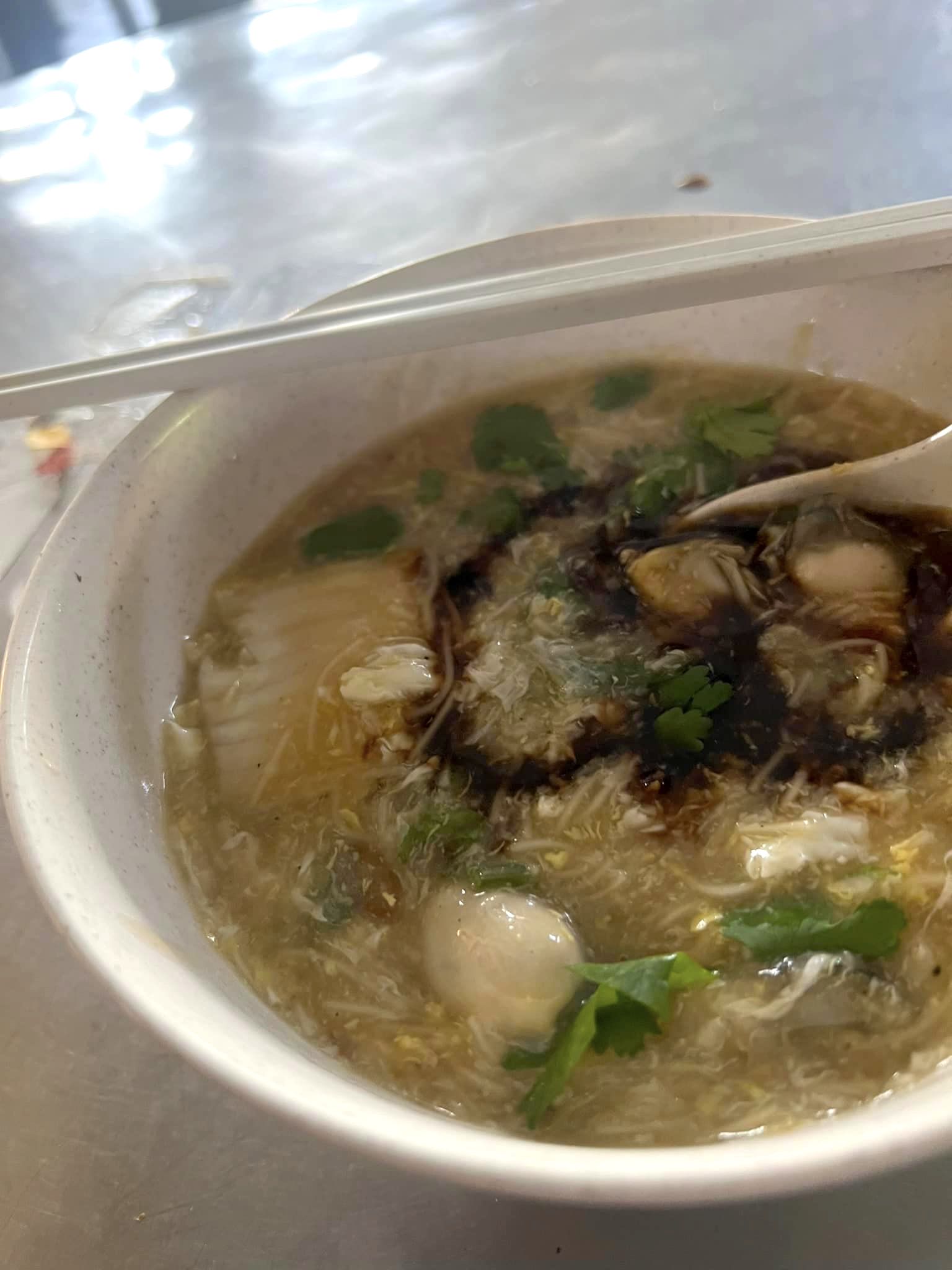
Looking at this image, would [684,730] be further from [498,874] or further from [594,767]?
[498,874]

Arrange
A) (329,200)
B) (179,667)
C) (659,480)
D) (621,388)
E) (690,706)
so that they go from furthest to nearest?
(329,200) < (621,388) < (659,480) < (179,667) < (690,706)

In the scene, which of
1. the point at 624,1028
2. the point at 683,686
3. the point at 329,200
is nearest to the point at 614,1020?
the point at 624,1028

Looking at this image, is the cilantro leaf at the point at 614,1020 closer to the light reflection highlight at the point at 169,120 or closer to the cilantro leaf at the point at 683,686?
the cilantro leaf at the point at 683,686

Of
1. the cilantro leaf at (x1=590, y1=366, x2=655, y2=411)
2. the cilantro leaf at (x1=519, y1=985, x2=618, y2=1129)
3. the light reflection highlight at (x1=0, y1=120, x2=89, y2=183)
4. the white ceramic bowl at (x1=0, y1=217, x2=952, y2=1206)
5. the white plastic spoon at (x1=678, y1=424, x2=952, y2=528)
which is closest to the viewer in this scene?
the white ceramic bowl at (x1=0, y1=217, x2=952, y2=1206)

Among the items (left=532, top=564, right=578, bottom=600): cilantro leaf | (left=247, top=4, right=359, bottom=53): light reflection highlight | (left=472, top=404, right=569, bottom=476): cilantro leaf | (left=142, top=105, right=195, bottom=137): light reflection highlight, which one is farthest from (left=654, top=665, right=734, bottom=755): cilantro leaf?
(left=247, top=4, right=359, bottom=53): light reflection highlight

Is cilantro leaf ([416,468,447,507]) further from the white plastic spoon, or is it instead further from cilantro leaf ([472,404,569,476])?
the white plastic spoon

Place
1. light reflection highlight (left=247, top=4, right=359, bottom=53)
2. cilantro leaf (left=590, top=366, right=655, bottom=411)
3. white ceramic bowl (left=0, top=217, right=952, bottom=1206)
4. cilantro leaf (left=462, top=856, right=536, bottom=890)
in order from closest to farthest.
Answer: white ceramic bowl (left=0, top=217, right=952, bottom=1206) < cilantro leaf (left=462, top=856, right=536, bottom=890) < cilantro leaf (left=590, top=366, right=655, bottom=411) < light reflection highlight (left=247, top=4, right=359, bottom=53)
